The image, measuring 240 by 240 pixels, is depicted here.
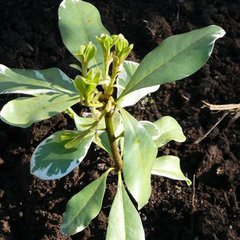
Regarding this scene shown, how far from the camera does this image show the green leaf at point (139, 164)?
1.58m

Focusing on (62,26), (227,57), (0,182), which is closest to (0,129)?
(0,182)

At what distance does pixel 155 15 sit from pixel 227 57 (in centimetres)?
43

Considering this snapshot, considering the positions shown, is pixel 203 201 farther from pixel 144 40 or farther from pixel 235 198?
pixel 144 40

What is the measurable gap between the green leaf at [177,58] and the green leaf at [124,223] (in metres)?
0.44

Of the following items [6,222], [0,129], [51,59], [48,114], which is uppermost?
[48,114]

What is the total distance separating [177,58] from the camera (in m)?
1.70

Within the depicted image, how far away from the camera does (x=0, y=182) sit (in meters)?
2.35

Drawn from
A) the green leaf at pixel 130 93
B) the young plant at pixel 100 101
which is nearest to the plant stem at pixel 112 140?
the young plant at pixel 100 101

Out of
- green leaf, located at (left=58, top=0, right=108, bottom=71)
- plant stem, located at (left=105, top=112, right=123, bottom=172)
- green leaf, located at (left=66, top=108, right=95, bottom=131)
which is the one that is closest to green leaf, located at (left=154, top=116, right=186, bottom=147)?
plant stem, located at (left=105, top=112, right=123, bottom=172)

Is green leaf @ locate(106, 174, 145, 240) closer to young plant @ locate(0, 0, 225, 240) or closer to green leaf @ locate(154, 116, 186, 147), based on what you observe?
young plant @ locate(0, 0, 225, 240)

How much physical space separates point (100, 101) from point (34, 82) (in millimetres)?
223

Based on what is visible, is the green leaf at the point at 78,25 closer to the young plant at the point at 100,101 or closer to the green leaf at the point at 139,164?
the young plant at the point at 100,101

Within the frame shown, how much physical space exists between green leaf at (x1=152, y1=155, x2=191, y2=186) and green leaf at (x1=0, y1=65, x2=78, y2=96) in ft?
1.60

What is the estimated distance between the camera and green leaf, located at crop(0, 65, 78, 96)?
1715 mm
